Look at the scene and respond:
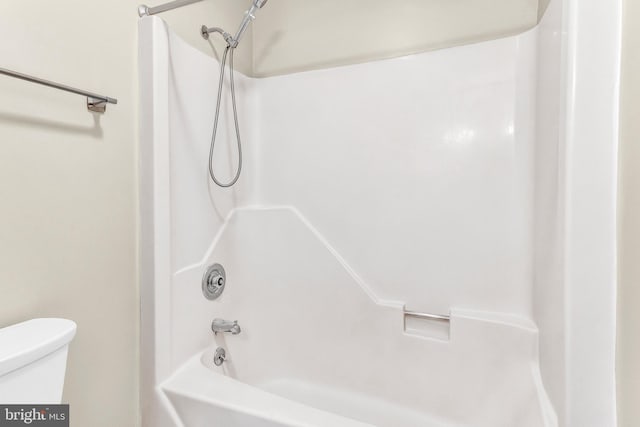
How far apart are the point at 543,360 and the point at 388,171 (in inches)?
36.1

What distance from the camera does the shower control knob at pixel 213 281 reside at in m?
1.36

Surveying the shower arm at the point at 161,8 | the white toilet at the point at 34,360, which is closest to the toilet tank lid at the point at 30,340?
the white toilet at the point at 34,360

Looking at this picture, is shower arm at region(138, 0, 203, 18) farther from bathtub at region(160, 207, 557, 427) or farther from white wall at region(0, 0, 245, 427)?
bathtub at region(160, 207, 557, 427)

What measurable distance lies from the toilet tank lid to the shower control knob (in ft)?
1.90

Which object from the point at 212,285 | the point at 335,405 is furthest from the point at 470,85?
the point at 335,405

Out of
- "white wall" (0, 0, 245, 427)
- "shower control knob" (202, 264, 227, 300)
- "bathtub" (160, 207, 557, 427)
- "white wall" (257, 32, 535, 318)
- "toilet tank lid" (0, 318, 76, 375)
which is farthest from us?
"shower control knob" (202, 264, 227, 300)

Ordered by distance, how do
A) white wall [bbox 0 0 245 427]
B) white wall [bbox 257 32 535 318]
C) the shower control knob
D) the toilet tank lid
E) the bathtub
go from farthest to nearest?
1. the shower control knob
2. white wall [bbox 257 32 535 318]
3. the bathtub
4. white wall [bbox 0 0 245 427]
5. the toilet tank lid

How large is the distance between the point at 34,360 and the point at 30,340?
5 cm

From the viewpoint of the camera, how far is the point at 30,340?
0.71 meters

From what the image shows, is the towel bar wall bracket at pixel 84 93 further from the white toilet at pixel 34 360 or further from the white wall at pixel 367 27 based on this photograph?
the white wall at pixel 367 27

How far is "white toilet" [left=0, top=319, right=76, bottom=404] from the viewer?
2.15 ft

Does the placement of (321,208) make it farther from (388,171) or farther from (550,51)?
(550,51)

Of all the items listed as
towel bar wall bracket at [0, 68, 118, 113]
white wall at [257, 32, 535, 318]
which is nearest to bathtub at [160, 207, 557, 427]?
white wall at [257, 32, 535, 318]

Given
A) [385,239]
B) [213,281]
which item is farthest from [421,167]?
[213,281]
